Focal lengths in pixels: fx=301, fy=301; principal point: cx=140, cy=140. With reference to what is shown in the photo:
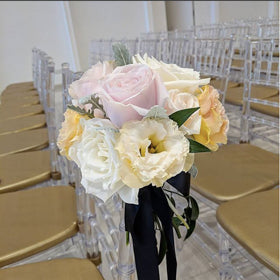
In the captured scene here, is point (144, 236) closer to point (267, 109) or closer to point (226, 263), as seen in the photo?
point (226, 263)

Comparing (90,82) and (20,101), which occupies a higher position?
(90,82)

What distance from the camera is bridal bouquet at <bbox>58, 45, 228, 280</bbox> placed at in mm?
364

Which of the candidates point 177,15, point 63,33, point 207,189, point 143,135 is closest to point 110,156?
point 143,135

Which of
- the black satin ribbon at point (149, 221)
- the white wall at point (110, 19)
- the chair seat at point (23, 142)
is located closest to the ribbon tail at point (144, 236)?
the black satin ribbon at point (149, 221)

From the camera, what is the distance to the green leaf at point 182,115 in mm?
386

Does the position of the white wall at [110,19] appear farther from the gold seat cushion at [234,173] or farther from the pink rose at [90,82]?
the pink rose at [90,82]

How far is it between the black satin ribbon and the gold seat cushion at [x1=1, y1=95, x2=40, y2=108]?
2.17 m

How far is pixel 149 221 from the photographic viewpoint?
0.45 m

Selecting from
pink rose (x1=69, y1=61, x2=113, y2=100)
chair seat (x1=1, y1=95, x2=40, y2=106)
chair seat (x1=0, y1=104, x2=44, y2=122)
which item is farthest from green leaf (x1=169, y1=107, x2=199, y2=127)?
chair seat (x1=1, y1=95, x2=40, y2=106)

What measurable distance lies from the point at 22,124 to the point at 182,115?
66.7 inches

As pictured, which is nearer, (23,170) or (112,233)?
(112,233)

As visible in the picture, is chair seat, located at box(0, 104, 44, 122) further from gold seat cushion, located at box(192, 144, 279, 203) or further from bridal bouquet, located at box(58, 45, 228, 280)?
bridal bouquet, located at box(58, 45, 228, 280)

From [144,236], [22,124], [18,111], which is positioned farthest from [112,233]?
[18,111]

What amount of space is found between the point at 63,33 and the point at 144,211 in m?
5.35
